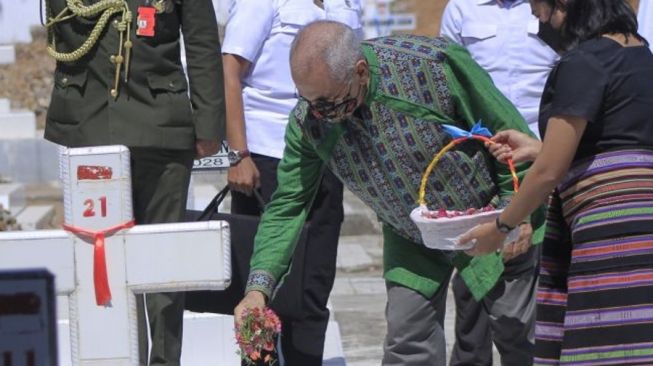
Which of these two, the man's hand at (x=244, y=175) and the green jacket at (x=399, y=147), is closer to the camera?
the green jacket at (x=399, y=147)

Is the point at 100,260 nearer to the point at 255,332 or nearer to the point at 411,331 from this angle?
the point at 255,332

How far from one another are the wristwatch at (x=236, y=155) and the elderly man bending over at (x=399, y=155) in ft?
2.47

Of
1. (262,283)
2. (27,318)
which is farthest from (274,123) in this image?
(27,318)

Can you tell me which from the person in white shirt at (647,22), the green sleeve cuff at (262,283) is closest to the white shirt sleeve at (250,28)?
the green sleeve cuff at (262,283)

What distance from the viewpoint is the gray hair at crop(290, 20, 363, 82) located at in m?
3.53

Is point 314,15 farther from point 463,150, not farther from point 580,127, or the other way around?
point 580,127

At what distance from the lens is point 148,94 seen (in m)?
4.30

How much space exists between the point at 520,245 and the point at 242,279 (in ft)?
3.61

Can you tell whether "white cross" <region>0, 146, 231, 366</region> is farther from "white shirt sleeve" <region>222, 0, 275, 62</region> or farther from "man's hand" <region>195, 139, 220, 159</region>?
"white shirt sleeve" <region>222, 0, 275, 62</region>

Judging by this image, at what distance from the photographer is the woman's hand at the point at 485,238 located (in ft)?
11.7

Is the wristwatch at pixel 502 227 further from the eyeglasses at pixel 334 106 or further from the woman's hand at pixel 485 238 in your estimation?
the eyeglasses at pixel 334 106

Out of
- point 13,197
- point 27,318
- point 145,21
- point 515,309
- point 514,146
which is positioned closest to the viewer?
point 27,318

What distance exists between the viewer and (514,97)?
16.3 feet

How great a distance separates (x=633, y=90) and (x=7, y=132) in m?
8.87
